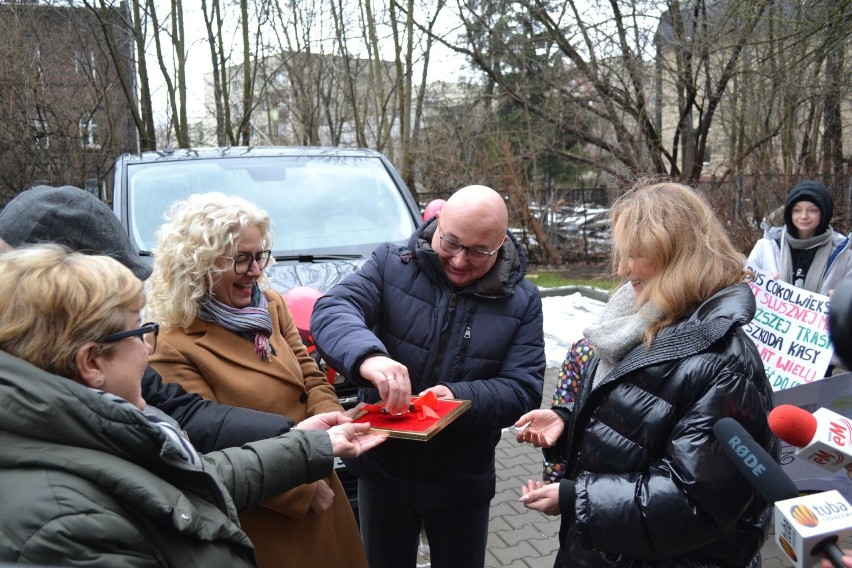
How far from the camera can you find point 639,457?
1.87 metres

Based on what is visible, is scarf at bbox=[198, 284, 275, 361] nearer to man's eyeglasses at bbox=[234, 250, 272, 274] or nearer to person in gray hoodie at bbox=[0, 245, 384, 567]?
man's eyeglasses at bbox=[234, 250, 272, 274]

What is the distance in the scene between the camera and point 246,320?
2.31 meters

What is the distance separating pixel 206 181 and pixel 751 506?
12.8ft

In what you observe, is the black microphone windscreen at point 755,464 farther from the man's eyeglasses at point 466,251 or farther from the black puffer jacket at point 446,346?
the man's eyeglasses at point 466,251

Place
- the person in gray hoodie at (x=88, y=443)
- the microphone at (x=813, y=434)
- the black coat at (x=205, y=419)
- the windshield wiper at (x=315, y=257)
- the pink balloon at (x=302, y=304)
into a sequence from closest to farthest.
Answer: the person in gray hoodie at (x=88, y=443), the microphone at (x=813, y=434), the black coat at (x=205, y=419), the pink balloon at (x=302, y=304), the windshield wiper at (x=315, y=257)

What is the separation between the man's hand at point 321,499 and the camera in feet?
7.36

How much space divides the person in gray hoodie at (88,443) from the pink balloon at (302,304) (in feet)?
5.60

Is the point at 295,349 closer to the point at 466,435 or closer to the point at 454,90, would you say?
the point at 466,435

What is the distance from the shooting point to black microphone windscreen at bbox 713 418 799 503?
1451mm

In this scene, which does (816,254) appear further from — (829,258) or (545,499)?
(545,499)

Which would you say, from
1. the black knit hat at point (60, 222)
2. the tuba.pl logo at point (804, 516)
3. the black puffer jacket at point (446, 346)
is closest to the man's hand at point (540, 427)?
the black puffer jacket at point (446, 346)

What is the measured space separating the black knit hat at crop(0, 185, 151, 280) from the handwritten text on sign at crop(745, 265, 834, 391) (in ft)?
12.7

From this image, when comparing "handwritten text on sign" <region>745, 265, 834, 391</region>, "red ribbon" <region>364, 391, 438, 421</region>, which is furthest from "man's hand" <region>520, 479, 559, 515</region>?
"handwritten text on sign" <region>745, 265, 834, 391</region>

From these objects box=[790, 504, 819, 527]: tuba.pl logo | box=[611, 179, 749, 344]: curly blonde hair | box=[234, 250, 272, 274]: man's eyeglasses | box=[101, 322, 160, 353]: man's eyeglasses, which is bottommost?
box=[790, 504, 819, 527]: tuba.pl logo
